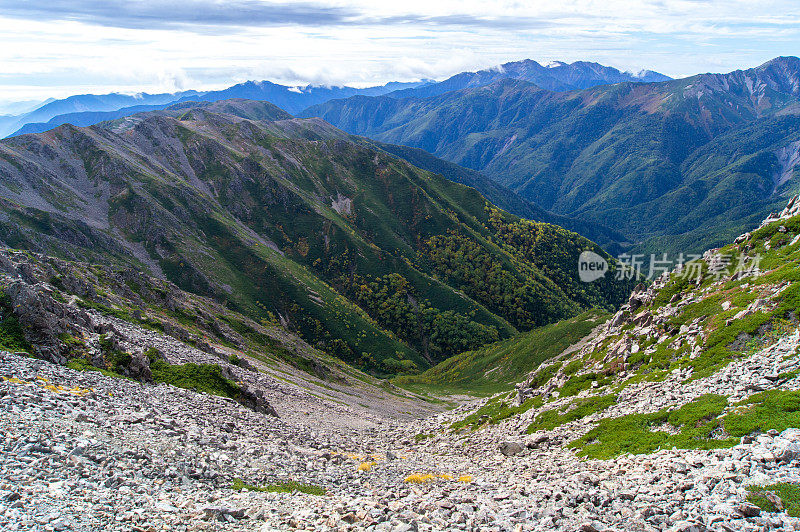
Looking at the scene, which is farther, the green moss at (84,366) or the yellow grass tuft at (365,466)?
the green moss at (84,366)

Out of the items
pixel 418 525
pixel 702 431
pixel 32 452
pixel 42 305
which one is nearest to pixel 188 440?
pixel 32 452

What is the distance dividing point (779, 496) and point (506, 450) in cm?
2300

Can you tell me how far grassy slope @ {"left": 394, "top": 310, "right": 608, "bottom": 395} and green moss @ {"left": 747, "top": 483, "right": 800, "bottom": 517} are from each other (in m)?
109

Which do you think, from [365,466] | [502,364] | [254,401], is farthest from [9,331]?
[502,364]

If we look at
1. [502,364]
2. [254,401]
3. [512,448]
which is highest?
[512,448]

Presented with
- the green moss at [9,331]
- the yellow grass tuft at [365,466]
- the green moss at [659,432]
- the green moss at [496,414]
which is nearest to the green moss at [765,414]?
the green moss at [659,432]

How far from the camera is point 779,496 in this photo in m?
17.2

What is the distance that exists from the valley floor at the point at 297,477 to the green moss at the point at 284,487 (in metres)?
0.19

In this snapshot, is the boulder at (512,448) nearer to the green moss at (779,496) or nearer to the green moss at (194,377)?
the green moss at (779,496)

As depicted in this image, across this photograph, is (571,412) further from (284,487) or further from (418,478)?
(284,487)

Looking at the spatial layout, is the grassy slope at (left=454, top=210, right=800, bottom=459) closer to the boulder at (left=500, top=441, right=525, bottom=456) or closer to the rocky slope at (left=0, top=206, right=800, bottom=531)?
the rocky slope at (left=0, top=206, right=800, bottom=531)

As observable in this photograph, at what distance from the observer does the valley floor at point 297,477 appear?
58.7ft

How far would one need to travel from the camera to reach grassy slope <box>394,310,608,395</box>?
135375 mm

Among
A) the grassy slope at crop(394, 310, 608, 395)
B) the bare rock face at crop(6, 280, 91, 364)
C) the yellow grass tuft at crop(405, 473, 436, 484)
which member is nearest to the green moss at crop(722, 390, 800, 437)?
the yellow grass tuft at crop(405, 473, 436, 484)
